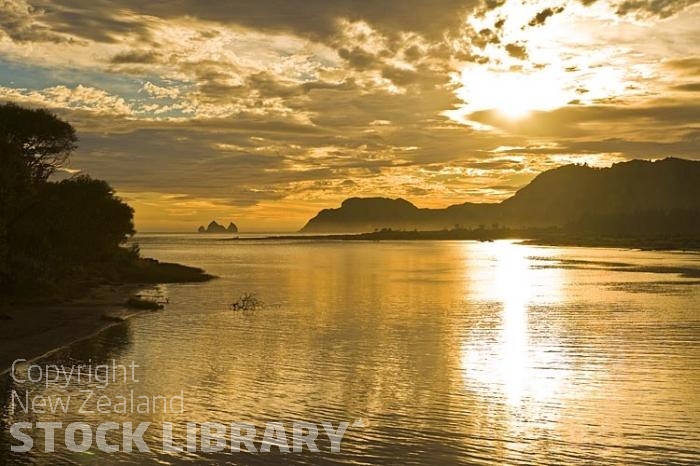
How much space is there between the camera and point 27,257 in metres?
60.8

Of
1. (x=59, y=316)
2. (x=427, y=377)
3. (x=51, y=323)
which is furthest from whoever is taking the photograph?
(x=59, y=316)

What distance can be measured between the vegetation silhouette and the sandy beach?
153 inches

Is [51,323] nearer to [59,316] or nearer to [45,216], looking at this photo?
[59,316]

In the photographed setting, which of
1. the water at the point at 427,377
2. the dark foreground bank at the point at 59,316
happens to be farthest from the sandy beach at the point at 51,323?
the water at the point at 427,377

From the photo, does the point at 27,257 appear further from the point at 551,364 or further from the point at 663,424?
the point at 663,424

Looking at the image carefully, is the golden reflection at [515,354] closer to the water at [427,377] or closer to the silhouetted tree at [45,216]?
the water at [427,377]

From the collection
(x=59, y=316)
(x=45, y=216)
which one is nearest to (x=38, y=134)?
(x=45, y=216)

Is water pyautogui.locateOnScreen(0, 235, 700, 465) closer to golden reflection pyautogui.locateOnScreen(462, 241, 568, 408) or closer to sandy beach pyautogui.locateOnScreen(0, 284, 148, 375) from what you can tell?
golden reflection pyautogui.locateOnScreen(462, 241, 568, 408)

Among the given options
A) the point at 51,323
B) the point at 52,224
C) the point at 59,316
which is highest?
the point at 52,224

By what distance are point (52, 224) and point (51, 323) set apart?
2677 cm

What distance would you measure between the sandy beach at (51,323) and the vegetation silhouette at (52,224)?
3.90m

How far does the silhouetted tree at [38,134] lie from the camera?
75062 millimetres

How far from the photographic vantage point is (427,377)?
107 ft

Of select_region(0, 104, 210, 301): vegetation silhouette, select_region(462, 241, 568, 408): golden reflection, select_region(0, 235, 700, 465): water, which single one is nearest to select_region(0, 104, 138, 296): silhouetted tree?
select_region(0, 104, 210, 301): vegetation silhouette
